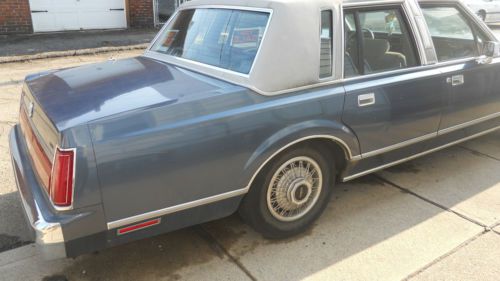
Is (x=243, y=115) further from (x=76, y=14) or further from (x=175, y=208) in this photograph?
(x=76, y=14)

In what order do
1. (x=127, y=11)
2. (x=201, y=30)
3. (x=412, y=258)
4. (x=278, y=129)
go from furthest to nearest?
(x=127, y=11) < (x=201, y=30) < (x=412, y=258) < (x=278, y=129)

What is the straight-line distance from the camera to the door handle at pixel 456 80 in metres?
3.72

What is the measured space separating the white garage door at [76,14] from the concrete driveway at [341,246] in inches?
305

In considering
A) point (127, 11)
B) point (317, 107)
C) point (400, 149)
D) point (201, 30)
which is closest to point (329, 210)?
point (400, 149)

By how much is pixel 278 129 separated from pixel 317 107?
34 centimetres

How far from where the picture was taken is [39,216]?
2.37 meters

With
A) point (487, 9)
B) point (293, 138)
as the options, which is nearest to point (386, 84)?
point (293, 138)

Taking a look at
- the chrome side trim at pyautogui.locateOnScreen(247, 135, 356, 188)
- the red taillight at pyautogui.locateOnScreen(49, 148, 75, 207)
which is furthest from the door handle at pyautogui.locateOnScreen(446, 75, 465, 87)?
the red taillight at pyautogui.locateOnScreen(49, 148, 75, 207)

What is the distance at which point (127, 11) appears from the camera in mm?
11898

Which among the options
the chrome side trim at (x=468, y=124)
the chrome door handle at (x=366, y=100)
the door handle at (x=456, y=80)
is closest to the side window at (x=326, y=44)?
the chrome door handle at (x=366, y=100)

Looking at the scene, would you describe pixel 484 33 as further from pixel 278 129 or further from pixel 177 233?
pixel 177 233

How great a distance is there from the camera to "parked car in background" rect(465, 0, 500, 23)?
1601cm

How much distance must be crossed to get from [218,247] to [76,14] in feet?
31.6

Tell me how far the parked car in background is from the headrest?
14.4 meters
